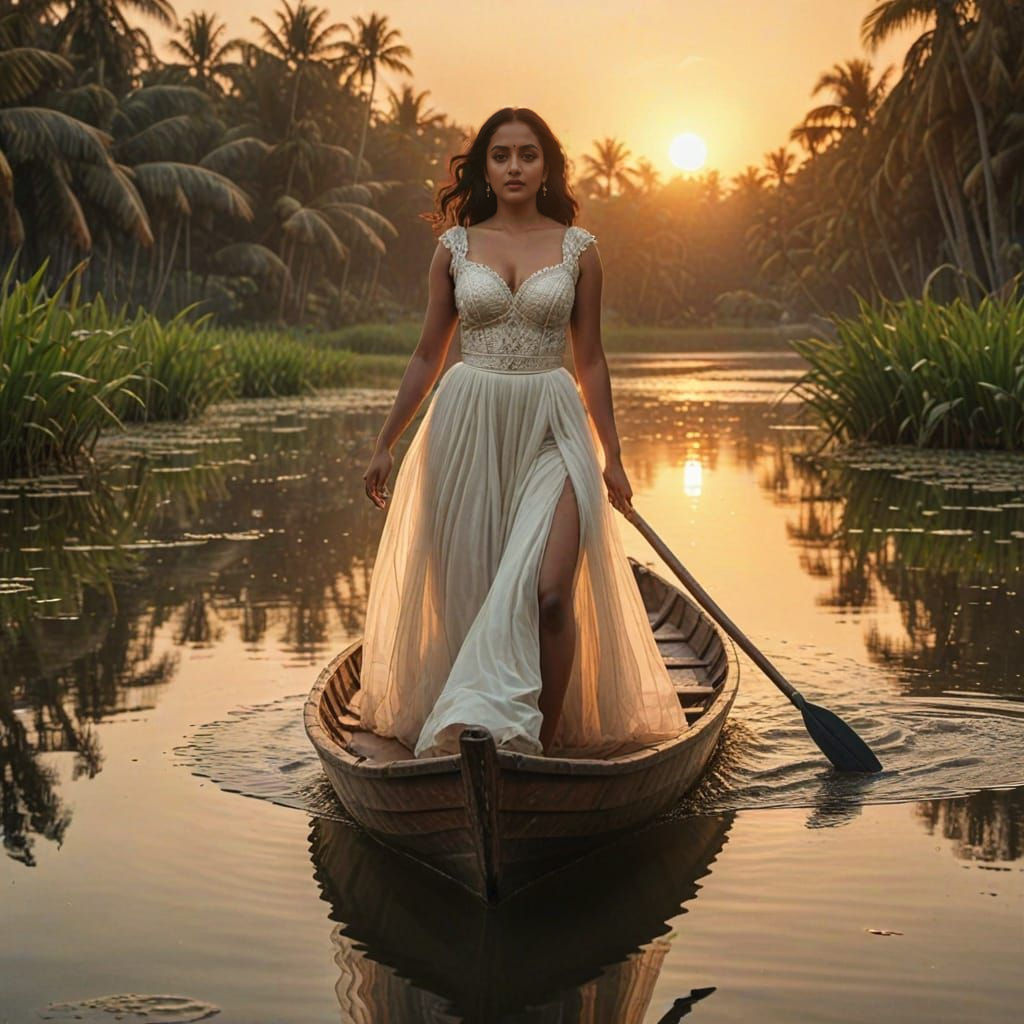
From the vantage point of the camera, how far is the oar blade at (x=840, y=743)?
18.4 ft

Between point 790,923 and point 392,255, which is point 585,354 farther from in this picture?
point 392,255

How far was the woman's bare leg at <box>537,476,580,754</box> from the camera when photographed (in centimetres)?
473

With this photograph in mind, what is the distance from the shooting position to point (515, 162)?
512cm

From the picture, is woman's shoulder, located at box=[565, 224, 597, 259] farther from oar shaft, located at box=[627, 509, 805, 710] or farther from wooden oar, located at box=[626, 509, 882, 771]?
oar shaft, located at box=[627, 509, 805, 710]

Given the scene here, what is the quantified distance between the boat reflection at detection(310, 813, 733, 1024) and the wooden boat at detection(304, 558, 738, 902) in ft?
0.23

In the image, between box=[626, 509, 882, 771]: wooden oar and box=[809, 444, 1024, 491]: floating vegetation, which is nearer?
box=[626, 509, 882, 771]: wooden oar

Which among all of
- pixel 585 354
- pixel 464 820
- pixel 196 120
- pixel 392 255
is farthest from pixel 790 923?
pixel 392 255

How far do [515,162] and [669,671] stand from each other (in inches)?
96.8

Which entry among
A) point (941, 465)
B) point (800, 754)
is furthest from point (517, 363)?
point (941, 465)

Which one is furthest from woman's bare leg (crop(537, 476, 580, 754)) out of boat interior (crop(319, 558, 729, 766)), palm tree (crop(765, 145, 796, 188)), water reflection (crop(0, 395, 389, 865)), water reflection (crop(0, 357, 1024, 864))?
palm tree (crop(765, 145, 796, 188))

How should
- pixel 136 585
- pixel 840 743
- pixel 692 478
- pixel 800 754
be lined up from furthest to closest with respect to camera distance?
pixel 692 478, pixel 136 585, pixel 800 754, pixel 840 743

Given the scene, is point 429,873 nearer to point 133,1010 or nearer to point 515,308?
point 133,1010

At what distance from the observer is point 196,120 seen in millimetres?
49812

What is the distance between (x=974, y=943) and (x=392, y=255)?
72.3 m
